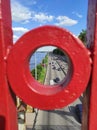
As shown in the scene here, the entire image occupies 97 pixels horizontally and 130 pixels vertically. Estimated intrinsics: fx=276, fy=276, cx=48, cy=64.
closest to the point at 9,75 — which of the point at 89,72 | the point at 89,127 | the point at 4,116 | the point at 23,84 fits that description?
the point at 23,84

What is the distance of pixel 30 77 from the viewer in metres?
5.13

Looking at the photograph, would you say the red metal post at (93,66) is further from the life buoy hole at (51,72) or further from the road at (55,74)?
the road at (55,74)

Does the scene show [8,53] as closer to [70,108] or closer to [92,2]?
[92,2]

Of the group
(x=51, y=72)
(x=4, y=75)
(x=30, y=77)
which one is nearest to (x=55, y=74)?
(x=51, y=72)

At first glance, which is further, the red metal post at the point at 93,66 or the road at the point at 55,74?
the road at the point at 55,74

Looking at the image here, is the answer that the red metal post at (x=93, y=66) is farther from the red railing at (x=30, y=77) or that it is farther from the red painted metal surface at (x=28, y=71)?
the red painted metal surface at (x=28, y=71)

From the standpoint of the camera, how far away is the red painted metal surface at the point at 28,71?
475 cm

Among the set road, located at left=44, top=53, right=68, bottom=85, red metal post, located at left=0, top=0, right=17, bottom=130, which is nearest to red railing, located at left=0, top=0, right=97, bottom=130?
red metal post, located at left=0, top=0, right=17, bottom=130

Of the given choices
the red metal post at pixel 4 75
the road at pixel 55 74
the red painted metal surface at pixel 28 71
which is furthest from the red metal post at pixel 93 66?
the road at pixel 55 74

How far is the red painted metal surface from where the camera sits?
475 cm

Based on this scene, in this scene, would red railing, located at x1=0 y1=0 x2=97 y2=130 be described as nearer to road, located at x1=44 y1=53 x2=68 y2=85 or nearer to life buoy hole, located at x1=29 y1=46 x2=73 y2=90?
life buoy hole, located at x1=29 y1=46 x2=73 y2=90

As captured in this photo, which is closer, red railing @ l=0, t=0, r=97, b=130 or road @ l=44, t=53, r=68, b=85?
red railing @ l=0, t=0, r=97, b=130

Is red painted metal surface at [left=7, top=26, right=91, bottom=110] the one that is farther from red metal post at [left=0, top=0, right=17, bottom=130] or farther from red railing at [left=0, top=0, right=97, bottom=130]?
red metal post at [left=0, top=0, right=17, bottom=130]

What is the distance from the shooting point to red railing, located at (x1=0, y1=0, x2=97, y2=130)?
476 cm
